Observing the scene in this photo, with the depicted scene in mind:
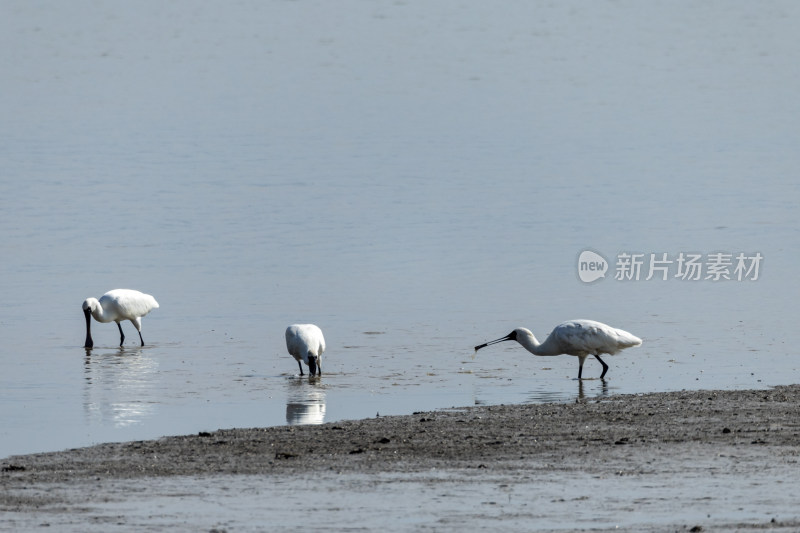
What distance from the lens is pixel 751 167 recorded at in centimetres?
4034

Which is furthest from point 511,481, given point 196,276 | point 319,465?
point 196,276

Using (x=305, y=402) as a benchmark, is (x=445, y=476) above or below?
above

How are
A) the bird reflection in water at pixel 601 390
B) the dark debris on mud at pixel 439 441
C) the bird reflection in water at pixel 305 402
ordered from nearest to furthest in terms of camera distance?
the dark debris on mud at pixel 439 441
the bird reflection in water at pixel 305 402
the bird reflection in water at pixel 601 390

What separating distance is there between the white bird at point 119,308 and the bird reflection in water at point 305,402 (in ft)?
17.1

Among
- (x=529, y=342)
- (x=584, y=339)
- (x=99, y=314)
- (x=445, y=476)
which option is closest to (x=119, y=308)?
(x=99, y=314)

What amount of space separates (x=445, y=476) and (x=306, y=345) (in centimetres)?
689

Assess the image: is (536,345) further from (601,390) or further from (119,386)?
(119,386)

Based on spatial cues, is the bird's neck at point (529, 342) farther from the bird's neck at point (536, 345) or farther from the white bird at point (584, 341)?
the white bird at point (584, 341)

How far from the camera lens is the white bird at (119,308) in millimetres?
21266

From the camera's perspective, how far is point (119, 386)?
53.3 feet

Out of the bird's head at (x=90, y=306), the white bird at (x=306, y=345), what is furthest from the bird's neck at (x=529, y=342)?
the bird's head at (x=90, y=306)

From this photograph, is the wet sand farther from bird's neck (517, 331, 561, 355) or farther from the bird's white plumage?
bird's neck (517, 331, 561, 355)

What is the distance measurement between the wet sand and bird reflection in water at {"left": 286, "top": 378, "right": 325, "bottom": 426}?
1.17 meters

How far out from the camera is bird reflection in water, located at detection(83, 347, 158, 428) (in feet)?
46.1
